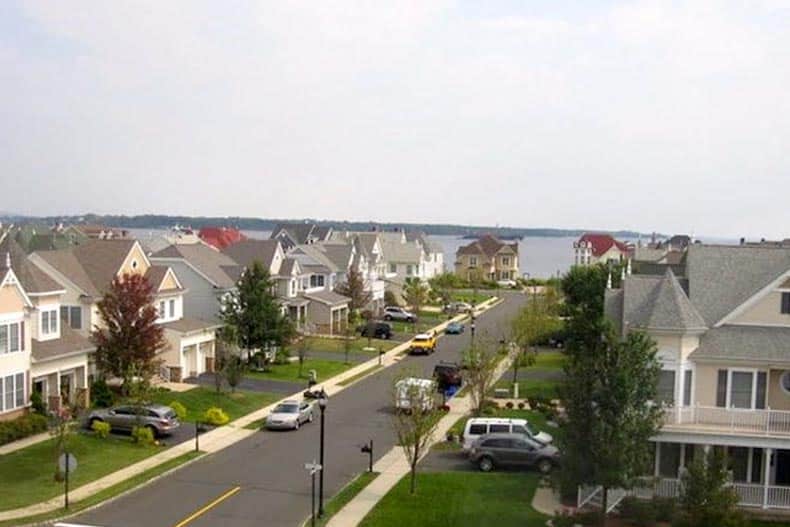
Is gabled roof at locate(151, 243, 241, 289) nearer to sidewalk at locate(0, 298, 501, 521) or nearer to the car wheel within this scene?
sidewalk at locate(0, 298, 501, 521)

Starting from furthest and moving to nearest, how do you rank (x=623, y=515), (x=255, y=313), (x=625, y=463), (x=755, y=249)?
(x=255, y=313) → (x=755, y=249) → (x=623, y=515) → (x=625, y=463)

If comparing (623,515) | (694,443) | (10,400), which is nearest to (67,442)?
(10,400)

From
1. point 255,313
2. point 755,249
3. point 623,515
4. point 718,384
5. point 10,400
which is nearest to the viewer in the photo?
point 623,515

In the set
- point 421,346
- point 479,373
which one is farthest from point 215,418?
point 421,346


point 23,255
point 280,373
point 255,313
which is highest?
point 23,255

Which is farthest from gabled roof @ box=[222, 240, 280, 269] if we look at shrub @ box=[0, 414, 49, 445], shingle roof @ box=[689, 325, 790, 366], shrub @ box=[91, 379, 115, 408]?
shingle roof @ box=[689, 325, 790, 366]

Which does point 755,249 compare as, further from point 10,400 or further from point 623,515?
point 10,400

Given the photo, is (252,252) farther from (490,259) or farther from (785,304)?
(490,259)
